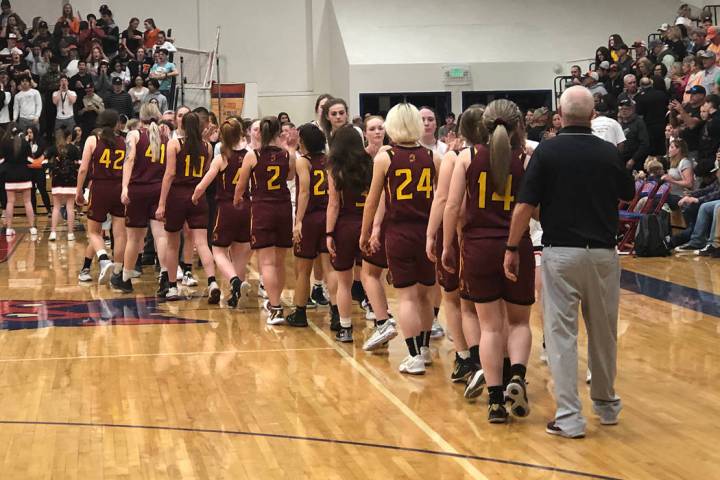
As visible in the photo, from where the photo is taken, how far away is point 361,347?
28.2ft

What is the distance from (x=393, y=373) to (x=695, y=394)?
198cm

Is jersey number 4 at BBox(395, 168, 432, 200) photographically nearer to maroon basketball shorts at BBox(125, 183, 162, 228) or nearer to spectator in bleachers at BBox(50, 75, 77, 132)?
maroon basketball shorts at BBox(125, 183, 162, 228)

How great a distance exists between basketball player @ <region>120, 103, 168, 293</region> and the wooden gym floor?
3.70ft

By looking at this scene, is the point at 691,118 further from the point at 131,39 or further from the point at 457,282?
the point at 131,39

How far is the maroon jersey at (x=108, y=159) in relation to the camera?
39.0 feet

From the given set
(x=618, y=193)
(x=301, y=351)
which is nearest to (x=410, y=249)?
(x=301, y=351)

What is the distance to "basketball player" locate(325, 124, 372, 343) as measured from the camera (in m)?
8.36

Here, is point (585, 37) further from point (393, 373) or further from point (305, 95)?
point (393, 373)

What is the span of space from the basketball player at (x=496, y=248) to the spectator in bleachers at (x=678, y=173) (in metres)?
8.96

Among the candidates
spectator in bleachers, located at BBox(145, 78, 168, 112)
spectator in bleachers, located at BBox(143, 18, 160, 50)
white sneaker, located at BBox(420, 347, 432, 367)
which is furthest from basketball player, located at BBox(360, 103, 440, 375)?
spectator in bleachers, located at BBox(143, 18, 160, 50)

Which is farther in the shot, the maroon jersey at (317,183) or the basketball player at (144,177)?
the basketball player at (144,177)

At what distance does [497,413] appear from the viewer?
20.4 ft

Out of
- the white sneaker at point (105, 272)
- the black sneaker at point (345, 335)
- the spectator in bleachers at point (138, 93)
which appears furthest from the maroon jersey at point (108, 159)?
the spectator in bleachers at point (138, 93)

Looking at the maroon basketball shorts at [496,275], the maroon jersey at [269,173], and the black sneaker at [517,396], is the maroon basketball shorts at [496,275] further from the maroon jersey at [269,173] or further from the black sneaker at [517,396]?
the maroon jersey at [269,173]
